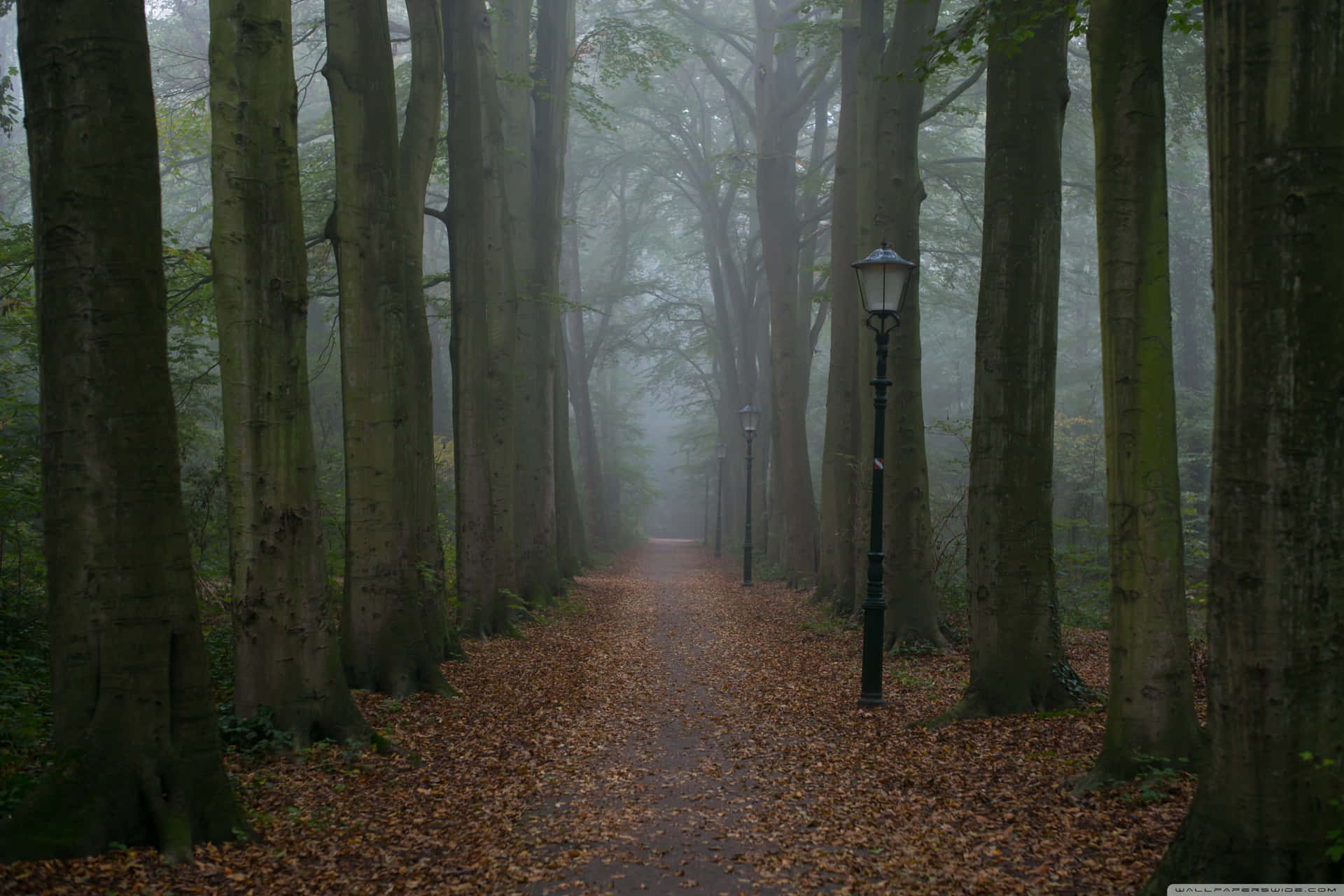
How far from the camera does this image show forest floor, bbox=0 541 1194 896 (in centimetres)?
441

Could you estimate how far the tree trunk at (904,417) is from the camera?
11039 millimetres

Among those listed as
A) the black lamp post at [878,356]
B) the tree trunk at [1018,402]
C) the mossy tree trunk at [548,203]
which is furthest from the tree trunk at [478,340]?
the tree trunk at [1018,402]

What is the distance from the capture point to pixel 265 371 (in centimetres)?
610

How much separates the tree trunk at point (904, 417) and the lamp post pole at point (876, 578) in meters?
2.53

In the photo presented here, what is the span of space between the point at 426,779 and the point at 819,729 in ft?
10.3

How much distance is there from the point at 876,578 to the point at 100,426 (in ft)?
20.7

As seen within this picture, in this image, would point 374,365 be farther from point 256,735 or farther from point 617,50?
point 617,50

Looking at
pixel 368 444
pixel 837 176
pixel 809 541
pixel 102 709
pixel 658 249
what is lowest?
pixel 809 541

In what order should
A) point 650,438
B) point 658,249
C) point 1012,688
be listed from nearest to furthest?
point 1012,688
point 658,249
point 650,438

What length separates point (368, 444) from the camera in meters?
7.98

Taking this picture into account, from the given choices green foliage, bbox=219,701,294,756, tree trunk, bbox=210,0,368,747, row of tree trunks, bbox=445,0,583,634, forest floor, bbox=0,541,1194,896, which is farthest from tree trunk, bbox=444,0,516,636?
green foliage, bbox=219,701,294,756

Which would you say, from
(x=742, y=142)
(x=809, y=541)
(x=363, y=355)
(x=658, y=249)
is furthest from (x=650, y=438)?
(x=363, y=355)

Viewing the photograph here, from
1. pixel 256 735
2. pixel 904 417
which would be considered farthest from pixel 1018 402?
pixel 256 735

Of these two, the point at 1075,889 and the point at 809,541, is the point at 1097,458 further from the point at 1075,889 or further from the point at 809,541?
the point at 1075,889
